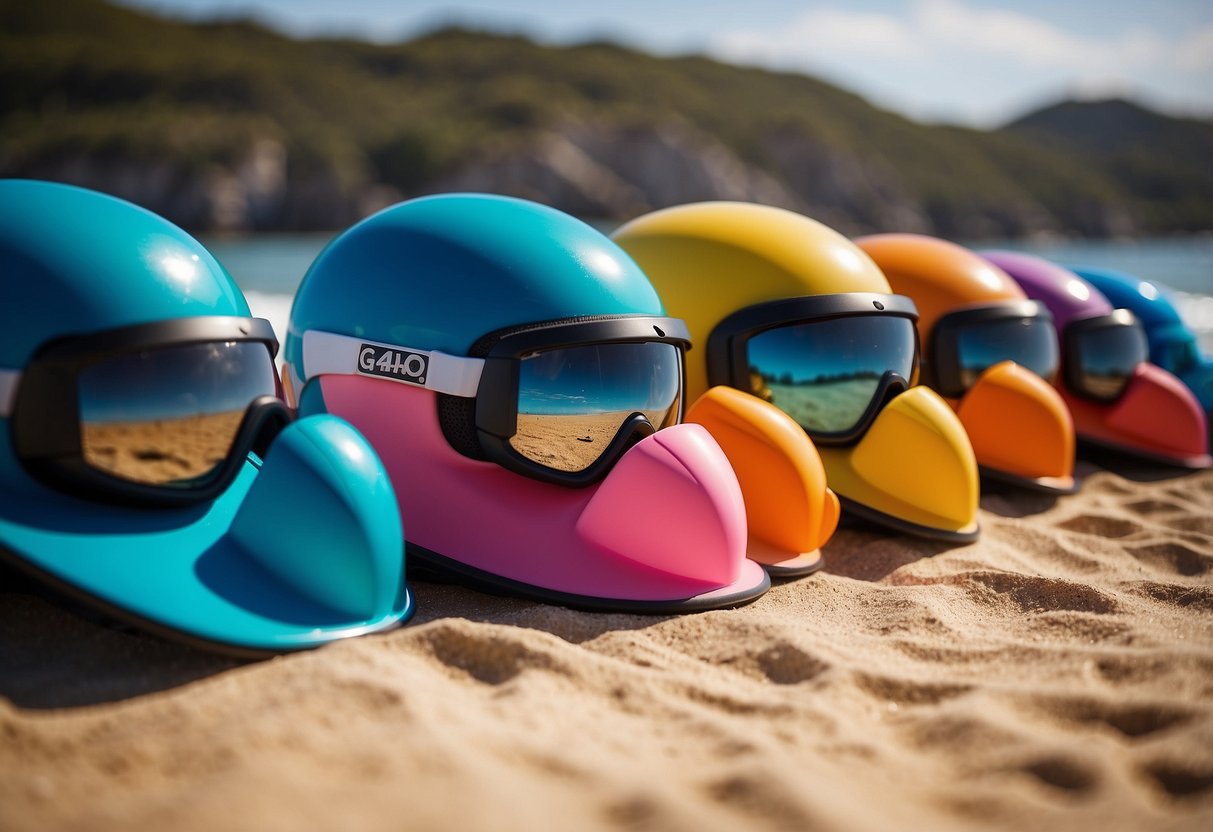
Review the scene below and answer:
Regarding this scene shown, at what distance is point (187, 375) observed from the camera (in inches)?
110

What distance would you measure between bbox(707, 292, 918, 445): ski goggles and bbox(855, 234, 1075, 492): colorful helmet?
93 cm

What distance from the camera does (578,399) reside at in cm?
325

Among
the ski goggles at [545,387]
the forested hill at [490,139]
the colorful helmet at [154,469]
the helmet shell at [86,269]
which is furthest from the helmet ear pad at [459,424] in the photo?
the forested hill at [490,139]

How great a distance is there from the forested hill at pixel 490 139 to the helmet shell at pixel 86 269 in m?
47.9

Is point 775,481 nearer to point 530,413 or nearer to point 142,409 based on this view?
point 530,413

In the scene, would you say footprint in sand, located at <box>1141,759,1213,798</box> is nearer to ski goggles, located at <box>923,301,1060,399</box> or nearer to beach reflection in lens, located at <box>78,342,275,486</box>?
beach reflection in lens, located at <box>78,342,275,486</box>

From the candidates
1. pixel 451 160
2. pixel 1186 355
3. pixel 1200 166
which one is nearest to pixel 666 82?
pixel 451 160

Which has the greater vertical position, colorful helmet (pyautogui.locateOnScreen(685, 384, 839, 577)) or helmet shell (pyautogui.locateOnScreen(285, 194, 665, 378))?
helmet shell (pyautogui.locateOnScreen(285, 194, 665, 378))

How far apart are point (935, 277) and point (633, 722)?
377 cm

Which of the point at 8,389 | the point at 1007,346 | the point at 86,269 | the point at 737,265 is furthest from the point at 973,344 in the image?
the point at 8,389

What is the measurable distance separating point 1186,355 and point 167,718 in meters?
7.05

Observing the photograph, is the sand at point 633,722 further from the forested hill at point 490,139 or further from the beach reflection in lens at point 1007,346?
the forested hill at point 490,139

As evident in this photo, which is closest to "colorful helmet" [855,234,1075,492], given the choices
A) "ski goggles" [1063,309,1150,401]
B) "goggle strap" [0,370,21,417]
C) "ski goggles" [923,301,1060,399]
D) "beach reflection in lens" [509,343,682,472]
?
"ski goggles" [923,301,1060,399]

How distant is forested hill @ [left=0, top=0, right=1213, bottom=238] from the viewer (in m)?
49.4
